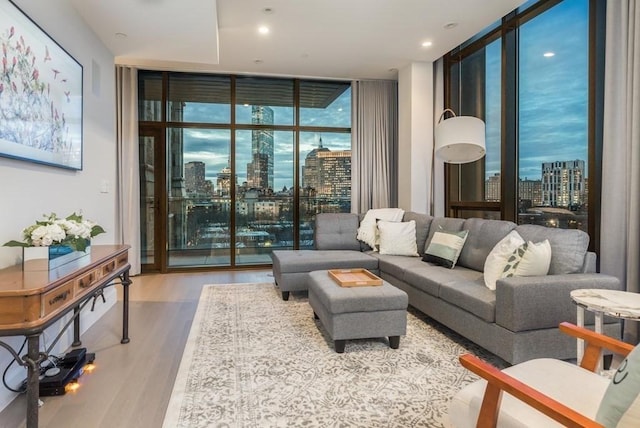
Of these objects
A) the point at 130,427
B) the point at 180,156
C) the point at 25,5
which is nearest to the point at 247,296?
the point at 130,427

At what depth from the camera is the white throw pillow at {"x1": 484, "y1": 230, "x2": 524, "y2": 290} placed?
2.60 meters

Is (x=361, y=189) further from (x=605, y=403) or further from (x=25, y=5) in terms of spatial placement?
(x=605, y=403)

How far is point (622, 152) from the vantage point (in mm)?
2705

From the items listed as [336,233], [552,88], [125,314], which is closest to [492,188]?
[552,88]

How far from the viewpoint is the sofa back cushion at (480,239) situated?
10.2 feet

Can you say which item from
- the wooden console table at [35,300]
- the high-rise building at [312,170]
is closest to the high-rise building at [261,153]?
the high-rise building at [312,170]

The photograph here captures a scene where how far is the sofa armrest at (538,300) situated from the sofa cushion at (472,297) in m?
0.08

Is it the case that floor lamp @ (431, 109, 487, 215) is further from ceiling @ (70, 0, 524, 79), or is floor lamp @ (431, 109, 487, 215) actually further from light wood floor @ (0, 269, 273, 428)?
light wood floor @ (0, 269, 273, 428)

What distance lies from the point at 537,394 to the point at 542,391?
29 cm

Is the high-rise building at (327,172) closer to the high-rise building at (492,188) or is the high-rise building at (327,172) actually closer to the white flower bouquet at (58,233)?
the high-rise building at (492,188)

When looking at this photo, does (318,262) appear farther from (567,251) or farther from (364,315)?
(567,251)

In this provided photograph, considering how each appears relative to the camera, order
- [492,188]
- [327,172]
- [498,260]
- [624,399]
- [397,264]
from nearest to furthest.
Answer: [624,399]
[498,260]
[397,264]
[492,188]
[327,172]

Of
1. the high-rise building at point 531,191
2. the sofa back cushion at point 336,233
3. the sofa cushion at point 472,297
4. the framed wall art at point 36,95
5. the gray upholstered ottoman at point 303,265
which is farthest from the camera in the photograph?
the sofa back cushion at point 336,233

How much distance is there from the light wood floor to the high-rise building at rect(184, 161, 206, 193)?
1970 mm
